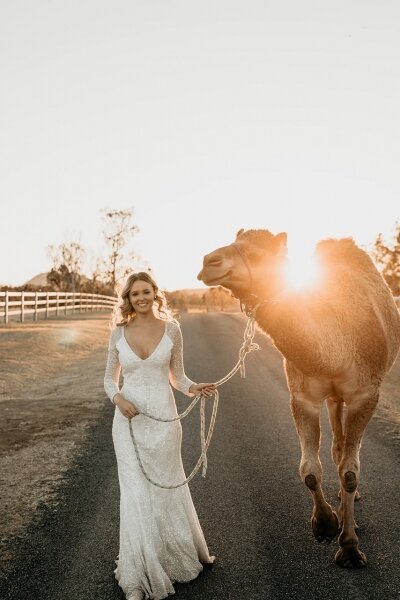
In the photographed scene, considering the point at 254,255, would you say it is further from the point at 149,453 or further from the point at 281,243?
the point at 149,453

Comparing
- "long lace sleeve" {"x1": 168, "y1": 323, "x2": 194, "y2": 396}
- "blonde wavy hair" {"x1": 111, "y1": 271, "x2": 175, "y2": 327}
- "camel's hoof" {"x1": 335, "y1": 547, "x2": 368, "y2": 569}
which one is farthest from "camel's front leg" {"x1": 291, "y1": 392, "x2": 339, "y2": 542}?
"blonde wavy hair" {"x1": 111, "y1": 271, "x2": 175, "y2": 327}

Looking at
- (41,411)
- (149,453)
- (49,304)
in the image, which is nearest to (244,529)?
(149,453)

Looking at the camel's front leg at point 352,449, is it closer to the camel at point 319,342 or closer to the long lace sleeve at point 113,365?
the camel at point 319,342

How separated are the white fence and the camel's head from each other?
→ 17586 mm

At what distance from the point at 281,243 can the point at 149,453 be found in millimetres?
1799

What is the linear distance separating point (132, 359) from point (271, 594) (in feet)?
5.85

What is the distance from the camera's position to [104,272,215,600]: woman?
3578mm

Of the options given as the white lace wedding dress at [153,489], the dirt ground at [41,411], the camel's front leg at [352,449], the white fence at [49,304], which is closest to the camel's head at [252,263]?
the white lace wedding dress at [153,489]

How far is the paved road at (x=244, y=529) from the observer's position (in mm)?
3533

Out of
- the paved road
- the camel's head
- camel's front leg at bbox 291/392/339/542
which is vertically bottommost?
the paved road

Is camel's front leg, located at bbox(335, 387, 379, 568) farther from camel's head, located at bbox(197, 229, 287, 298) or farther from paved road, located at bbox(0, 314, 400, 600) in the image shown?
camel's head, located at bbox(197, 229, 287, 298)

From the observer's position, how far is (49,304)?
96.1 ft

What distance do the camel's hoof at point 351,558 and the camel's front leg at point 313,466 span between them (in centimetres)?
30

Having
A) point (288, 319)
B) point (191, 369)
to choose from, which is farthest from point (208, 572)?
point (191, 369)
